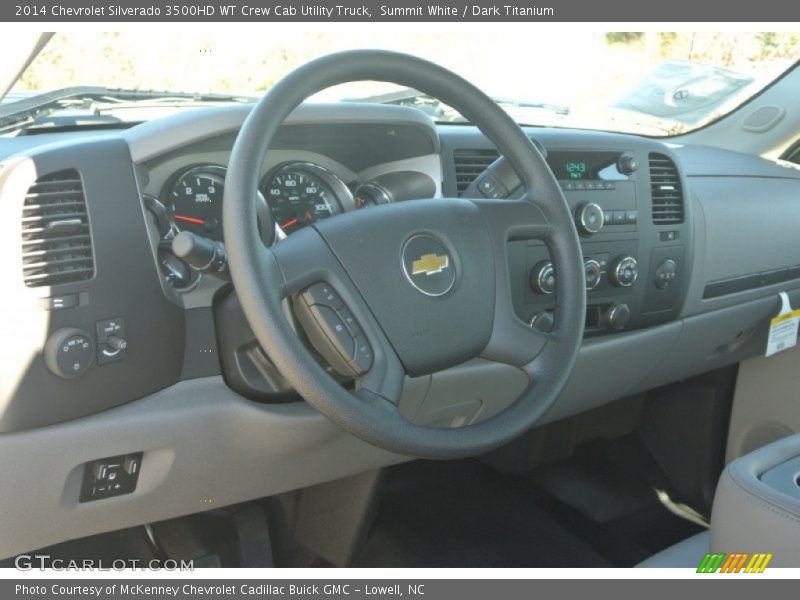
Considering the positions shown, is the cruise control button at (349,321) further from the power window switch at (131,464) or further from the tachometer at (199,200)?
the power window switch at (131,464)

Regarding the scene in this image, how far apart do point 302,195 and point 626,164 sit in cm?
90

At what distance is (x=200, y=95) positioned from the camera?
77.0 inches

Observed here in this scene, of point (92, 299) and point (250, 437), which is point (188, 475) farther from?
point (92, 299)

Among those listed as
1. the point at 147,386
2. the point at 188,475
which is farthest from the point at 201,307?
the point at 188,475

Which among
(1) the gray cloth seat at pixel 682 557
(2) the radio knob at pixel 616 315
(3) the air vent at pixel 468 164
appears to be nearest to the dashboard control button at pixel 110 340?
(3) the air vent at pixel 468 164

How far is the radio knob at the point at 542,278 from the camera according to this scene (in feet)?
6.31

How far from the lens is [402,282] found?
1370mm

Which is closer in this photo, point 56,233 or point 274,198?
point 56,233

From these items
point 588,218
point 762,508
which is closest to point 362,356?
point 762,508

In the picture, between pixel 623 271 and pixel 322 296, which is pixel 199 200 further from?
pixel 623 271

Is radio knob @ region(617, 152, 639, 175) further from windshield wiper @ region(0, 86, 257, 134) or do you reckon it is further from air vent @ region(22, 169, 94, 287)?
air vent @ region(22, 169, 94, 287)

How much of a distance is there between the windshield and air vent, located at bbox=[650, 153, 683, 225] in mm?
357

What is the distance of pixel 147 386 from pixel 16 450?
228 mm

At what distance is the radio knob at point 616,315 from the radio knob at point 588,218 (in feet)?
0.70
